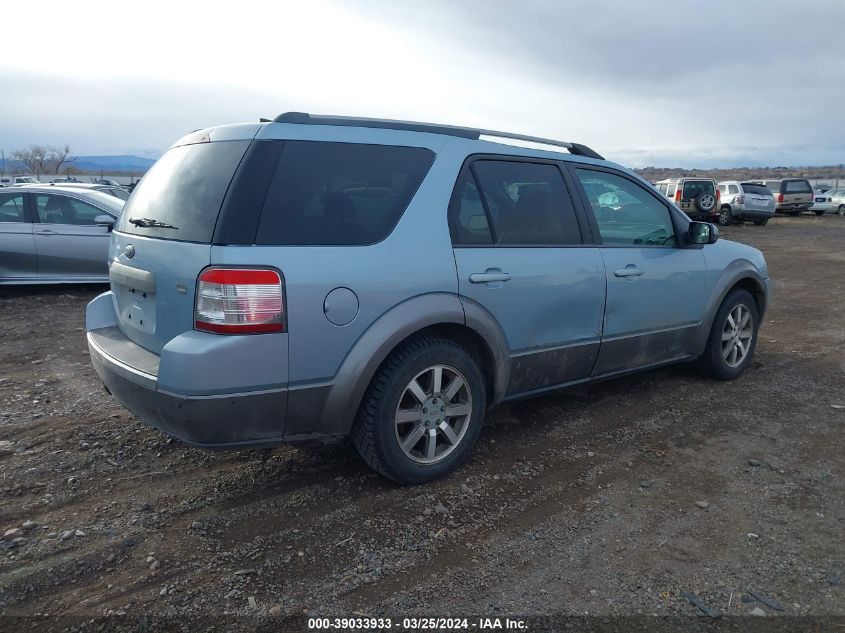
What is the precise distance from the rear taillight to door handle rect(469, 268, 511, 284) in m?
1.10

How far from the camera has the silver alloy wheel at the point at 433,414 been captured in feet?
10.9

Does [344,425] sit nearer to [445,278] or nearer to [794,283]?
[445,278]

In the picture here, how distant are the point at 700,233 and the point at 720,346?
1025 mm

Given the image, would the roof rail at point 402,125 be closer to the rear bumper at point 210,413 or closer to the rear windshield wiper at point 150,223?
the rear windshield wiper at point 150,223

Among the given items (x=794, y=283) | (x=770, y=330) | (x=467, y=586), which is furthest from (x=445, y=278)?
(x=794, y=283)

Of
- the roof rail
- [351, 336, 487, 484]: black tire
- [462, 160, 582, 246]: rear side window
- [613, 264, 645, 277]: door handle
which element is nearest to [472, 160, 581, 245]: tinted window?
[462, 160, 582, 246]: rear side window

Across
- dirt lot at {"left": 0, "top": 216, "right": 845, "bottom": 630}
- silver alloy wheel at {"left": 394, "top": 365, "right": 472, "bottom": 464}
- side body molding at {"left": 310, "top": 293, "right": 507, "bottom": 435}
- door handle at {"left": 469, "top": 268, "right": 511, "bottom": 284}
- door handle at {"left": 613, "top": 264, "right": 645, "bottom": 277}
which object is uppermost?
door handle at {"left": 469, "top": 268, "right": 511, "bottom": 284}

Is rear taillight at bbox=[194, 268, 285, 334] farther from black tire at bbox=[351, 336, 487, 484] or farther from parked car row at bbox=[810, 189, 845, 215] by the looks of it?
parked car row at bbox=[810, 189, 845, 215]

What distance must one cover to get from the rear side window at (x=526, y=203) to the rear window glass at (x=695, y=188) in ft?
70.8

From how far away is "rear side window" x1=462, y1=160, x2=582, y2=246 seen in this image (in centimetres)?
365

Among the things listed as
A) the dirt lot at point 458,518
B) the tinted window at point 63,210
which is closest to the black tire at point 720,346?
the dirt lot at point 458,518

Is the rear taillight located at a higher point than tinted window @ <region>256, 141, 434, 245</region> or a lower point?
lower

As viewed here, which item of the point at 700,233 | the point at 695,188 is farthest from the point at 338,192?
the point at 695,188

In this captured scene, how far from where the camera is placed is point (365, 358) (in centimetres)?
302
